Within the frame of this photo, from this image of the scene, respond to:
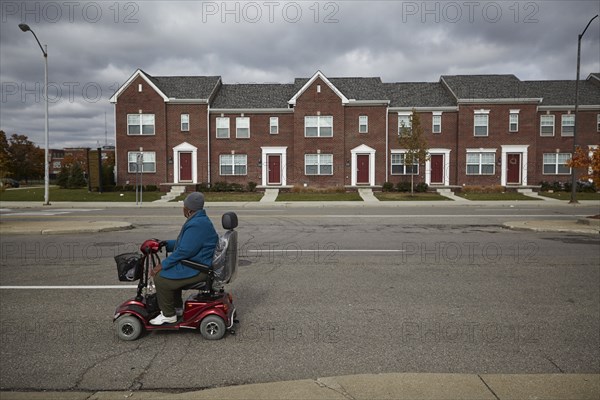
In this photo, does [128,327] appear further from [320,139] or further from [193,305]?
[320,139]

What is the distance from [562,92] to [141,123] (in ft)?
123

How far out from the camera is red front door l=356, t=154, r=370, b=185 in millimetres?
39844

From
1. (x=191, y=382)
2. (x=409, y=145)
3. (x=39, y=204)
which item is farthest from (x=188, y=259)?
(x=409, y=145)

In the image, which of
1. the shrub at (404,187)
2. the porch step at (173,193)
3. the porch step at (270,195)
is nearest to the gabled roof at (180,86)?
the porch step at (173,193)

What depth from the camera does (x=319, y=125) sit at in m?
39.2

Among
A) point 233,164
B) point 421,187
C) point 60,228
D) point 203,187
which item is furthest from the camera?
point 233,164

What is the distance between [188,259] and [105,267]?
5.11 meters

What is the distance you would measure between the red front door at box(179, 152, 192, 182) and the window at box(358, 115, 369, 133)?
1470 cm

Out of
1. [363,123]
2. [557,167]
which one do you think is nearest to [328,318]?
[363,123]

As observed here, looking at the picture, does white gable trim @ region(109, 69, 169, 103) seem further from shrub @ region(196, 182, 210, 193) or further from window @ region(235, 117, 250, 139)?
shrub @ region(196, 182, 210, 193)

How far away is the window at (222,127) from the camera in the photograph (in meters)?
40.4

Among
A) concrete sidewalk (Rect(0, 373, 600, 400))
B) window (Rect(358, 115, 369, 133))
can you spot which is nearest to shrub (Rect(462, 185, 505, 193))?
window (Rect(358, 115, 369, 133))

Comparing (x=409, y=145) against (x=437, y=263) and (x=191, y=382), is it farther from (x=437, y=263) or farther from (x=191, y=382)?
(x=191, y=382)

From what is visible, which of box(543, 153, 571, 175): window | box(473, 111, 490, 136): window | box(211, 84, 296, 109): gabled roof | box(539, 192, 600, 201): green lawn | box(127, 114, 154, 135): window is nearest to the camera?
box(539, 192, 600, 201): green lawn
